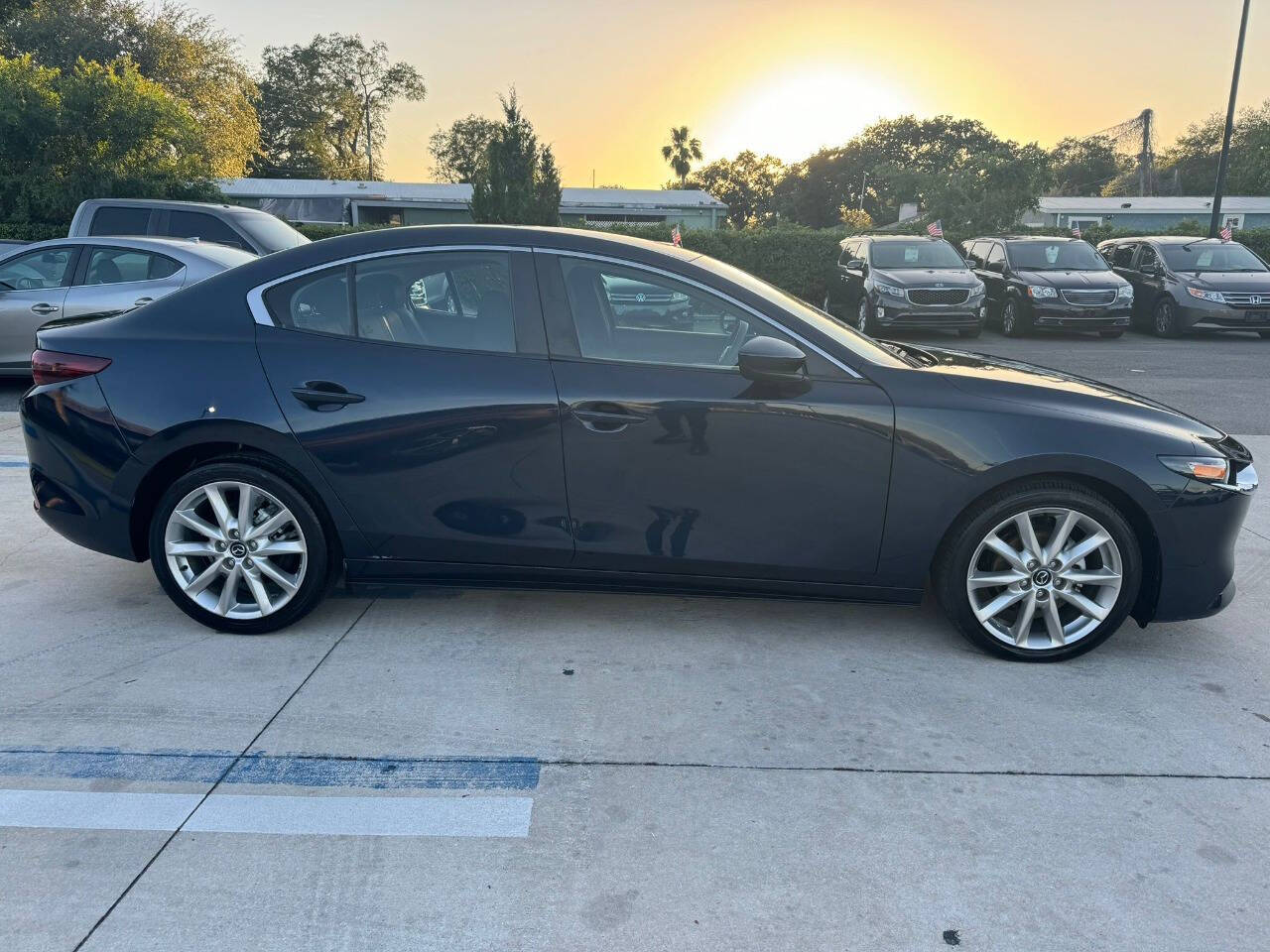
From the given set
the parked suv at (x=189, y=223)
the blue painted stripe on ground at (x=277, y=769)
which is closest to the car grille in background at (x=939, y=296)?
the parked suv at (x=189, y=223)

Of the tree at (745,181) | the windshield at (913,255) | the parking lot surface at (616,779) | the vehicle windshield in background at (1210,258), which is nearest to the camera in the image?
the parking lot surface at (616,779)

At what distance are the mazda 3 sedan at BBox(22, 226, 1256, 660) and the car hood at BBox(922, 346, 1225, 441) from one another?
0.06 ft

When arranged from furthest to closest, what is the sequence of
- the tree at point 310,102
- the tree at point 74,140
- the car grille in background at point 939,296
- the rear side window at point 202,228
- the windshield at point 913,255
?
1. the tree at point 310,102
2. the tree at point 74,140
3. the windshield at point 913,255
4. the car grille in background at point 939,296
5. the rear side window at point 202,228

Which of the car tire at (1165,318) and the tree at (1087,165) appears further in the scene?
the tree at (1087,165)

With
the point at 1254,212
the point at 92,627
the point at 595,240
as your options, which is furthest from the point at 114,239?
the point at 1254,212

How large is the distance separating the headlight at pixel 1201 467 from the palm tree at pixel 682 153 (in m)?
88.7

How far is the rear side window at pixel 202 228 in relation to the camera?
10.3m

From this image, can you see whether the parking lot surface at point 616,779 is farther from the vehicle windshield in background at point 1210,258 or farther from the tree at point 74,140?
the tree at point 74,140

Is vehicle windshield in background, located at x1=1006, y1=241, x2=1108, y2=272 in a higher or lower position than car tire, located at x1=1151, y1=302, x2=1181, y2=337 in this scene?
higher

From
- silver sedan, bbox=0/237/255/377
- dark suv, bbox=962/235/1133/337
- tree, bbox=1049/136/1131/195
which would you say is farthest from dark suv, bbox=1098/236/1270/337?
tree, bbox=1049/136/1131/195

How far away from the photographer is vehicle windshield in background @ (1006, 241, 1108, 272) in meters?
16.8

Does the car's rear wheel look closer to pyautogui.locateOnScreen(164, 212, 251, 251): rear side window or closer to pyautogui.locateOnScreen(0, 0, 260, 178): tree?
pyautogui.locateOnScreen(164, 212, 251, 251): rear side window

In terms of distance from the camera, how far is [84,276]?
30.0 feet

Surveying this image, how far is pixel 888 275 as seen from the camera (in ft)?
51.2
